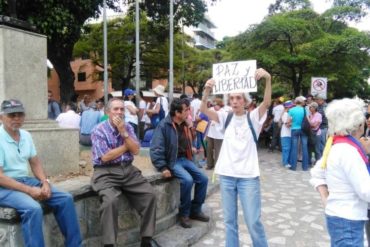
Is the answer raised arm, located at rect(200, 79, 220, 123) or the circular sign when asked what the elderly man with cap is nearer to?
raised arm, located at rect(200, 79, 220, 123)

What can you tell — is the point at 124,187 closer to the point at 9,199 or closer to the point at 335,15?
the point at 9,199

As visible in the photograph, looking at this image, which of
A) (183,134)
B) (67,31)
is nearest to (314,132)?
(183,134)

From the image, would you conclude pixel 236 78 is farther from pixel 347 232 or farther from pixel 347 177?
pixel 347 232

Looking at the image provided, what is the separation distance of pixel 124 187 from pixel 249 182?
1.34 meters

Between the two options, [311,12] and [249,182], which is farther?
[311,12]

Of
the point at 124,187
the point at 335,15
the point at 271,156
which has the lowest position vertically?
the point at 271,156

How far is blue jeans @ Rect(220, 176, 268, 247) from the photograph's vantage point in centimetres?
373

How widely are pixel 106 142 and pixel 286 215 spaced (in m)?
3.32

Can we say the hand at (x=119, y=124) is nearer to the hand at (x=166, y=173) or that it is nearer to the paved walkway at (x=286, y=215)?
the hand at (x=166, y=173)

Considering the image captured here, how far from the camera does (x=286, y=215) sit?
608cm

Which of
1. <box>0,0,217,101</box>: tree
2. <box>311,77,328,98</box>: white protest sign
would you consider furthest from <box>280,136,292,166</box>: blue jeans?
<box>0,0,217,101</box>: tree

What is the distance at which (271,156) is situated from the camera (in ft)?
41.1

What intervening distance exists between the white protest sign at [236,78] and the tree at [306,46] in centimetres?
1091

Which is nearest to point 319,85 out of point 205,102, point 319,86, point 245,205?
point 319,86
